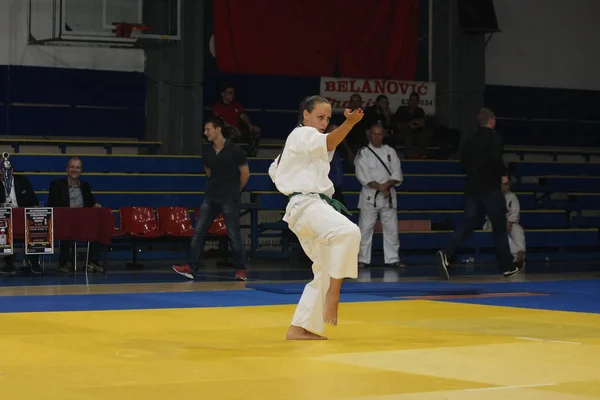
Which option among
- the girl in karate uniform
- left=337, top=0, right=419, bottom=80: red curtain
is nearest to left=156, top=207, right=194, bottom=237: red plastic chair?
left=337, top=0, right=419, bottom=80: red curtain

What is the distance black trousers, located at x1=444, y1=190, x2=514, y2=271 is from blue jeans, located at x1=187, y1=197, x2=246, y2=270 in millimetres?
2435

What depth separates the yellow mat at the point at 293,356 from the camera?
476 cm

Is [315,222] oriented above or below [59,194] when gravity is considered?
below

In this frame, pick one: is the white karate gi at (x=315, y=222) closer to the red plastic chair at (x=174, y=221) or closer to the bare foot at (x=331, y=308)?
the bare foot at (x=331, y=308)

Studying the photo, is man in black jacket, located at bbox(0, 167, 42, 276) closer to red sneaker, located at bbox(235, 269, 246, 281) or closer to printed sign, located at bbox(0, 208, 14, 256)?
printed sign, located at bbox(0, 208, 14, 256)

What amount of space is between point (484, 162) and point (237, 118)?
6.66 m

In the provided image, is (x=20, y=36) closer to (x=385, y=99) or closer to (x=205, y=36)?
(x=205, y=36)

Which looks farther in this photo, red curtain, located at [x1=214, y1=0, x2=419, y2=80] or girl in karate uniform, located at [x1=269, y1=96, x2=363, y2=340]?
red curtain, located at [x1=214, y1=0, x2=419, y2=80]

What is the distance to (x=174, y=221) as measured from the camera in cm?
1492

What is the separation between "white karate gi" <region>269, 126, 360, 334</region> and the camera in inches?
261

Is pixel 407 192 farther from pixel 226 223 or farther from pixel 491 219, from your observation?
pixel 226 223

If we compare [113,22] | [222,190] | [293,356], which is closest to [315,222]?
[293,356]

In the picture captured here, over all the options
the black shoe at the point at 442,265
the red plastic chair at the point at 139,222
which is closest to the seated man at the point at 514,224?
the black shoe at the point at 442,265

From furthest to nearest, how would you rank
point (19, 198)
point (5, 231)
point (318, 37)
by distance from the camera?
point (318, 37) → point (19, 198) → point (5, 231)
